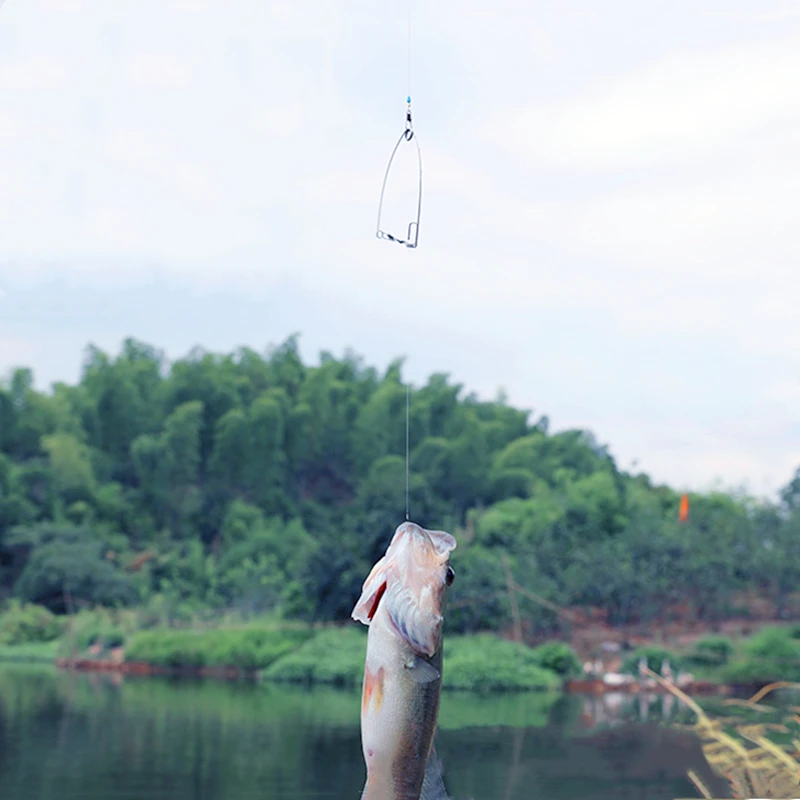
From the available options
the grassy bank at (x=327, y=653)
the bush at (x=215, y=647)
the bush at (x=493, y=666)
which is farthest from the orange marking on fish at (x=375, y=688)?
the bush at (x=215, y=647)

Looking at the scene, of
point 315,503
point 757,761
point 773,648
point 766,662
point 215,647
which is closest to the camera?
point 757,761

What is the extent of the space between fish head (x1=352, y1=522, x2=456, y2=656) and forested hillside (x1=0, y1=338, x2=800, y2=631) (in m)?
12.2

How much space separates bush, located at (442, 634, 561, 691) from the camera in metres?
13.2

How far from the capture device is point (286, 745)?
10359mm

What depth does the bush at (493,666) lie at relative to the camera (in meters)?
13.2

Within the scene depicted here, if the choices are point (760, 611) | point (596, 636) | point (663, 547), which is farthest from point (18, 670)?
point (760, 611)

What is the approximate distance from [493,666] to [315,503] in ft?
23.1

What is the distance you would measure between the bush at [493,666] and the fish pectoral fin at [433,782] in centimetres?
1165

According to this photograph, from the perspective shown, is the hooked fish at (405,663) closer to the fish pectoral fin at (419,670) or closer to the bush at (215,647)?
the fish pectoral fin at (419,670)

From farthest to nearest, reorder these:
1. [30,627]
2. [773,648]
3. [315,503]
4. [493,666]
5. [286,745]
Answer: [315,503] < [30,627] < [773,648] < [493,666] < [286,745]

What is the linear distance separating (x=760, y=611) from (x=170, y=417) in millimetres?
9045

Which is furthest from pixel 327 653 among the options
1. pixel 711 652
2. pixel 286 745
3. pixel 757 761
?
pixel 757 761

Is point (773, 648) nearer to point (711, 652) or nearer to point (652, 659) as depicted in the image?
point (711, 652)

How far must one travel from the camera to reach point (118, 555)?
58.1 ft
